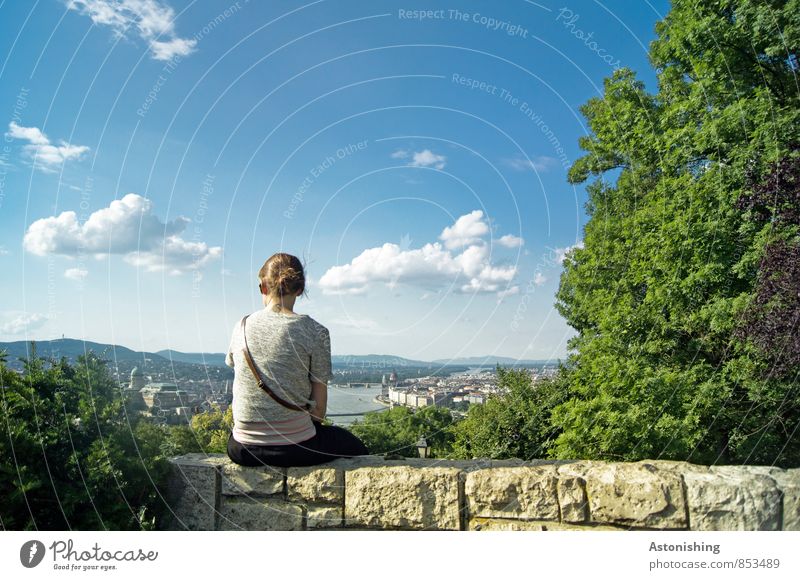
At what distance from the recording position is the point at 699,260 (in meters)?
7.49

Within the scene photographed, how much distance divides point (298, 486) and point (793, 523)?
2.87 m

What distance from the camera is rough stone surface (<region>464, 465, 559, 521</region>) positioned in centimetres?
289

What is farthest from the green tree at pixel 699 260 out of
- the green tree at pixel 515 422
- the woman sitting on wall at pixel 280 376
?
the woman sitting on wall at pixel 280 376

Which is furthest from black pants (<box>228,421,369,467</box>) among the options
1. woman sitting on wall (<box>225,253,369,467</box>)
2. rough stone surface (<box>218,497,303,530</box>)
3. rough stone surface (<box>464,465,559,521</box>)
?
rough stone surface (<box>464,465,559,521</box>)

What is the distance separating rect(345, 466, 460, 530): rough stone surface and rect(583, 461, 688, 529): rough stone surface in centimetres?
79

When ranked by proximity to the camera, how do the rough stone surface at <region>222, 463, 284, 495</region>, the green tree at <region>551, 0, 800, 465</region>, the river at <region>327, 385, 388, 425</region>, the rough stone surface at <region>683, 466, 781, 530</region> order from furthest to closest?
the green tree at <region>551, 0, 800, 465</region>
the river at <region>327, 385, 388, 425</region>
the rough stone surface at <region>222, 463, 284, 495</region>
the rough stone surface at <region>683, 466, 781, 530</region>

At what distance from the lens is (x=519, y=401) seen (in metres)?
12.0

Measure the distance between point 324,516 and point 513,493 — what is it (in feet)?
3.66

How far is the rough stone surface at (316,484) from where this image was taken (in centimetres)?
302

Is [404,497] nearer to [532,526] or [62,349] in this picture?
[532,526]

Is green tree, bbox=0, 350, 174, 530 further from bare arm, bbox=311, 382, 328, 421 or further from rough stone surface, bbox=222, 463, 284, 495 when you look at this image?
bare arm, bbox=311, 382, 328, 421

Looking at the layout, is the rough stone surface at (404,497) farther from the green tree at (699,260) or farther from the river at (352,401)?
the green tree at (699,260)
